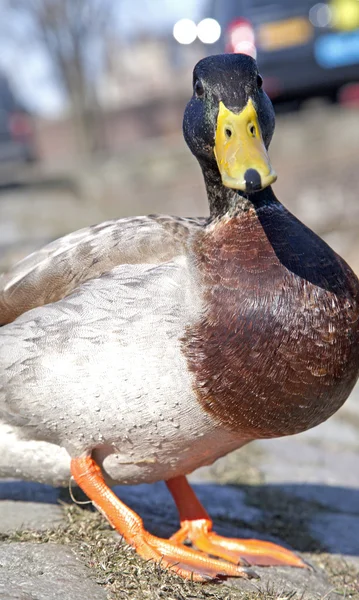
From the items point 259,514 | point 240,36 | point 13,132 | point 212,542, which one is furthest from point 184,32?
point 13,132

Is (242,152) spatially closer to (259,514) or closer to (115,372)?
(115,372)

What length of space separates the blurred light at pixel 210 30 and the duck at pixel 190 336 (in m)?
6.01

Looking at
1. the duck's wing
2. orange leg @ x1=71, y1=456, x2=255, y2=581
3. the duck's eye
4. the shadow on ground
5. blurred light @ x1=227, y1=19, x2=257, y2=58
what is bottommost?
the shadow on ground

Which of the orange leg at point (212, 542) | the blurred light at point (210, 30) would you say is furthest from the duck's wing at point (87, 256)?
the blurred light at point (210, 30)

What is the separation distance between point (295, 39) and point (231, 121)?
697 centimetres

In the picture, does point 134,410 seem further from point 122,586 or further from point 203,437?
point 122,586

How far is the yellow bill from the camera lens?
2.32 meters

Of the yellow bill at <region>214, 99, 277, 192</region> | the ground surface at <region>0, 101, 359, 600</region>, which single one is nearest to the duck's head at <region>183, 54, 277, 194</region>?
the yellow bill at <region>214, 99, 277, 192</region>

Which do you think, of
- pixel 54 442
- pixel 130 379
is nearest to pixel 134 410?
pixel 130 379

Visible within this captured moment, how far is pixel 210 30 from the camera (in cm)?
866

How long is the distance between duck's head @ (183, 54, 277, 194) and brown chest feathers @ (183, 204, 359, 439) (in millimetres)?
268

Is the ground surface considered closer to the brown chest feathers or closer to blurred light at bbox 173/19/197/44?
the brown chest feathers

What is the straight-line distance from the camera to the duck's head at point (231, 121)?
7.79 ft

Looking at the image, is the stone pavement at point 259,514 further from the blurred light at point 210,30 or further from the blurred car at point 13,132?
the blurred car at point 13,132
